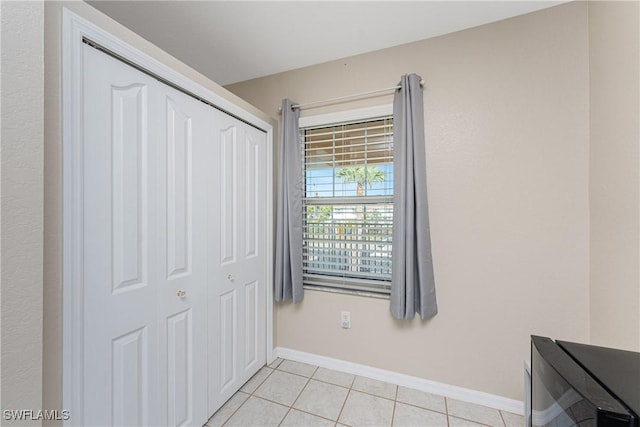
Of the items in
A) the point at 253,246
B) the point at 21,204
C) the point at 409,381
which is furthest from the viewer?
the point at 253,246

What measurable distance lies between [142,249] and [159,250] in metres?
0.08

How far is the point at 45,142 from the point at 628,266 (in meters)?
2.38

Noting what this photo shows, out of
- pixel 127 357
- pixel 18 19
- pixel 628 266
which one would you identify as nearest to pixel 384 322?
pixel 628 266

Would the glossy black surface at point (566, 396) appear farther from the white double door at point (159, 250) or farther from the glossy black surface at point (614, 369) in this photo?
the white double door at point (159, 250)

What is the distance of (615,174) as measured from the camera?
1.25 meters

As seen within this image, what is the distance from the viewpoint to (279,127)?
2244 millimetres

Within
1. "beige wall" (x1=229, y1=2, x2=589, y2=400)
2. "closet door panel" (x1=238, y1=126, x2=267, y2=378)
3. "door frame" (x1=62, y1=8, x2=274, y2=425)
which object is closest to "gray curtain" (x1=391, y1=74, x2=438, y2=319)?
"beige wall" (x1=229, y1=2, x2=589, y2=400)

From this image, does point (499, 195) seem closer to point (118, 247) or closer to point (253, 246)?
point (253, 246)

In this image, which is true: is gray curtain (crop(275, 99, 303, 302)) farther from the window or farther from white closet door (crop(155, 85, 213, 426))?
white closet door (crop(155, 85, 213, 426))

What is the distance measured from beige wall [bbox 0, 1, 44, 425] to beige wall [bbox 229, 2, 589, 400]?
1776 millimetres

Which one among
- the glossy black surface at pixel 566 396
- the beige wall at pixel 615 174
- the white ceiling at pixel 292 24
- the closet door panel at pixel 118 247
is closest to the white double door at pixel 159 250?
the closet door panel at pixel 118 247

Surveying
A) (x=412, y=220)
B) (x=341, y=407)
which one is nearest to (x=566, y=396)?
(x=412, y=220)

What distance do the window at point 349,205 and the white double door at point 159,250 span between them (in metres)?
0.57

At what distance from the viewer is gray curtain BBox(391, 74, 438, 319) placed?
5.74ft
